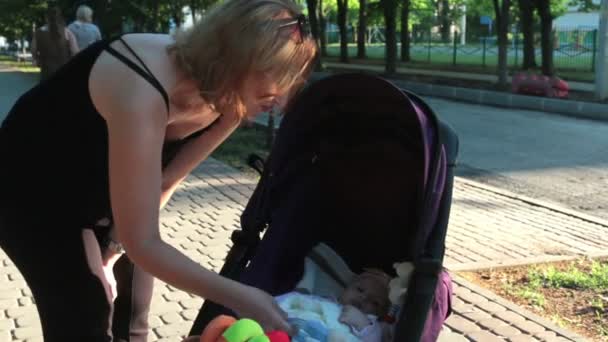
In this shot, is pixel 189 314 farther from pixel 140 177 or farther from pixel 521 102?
pixel 521 102

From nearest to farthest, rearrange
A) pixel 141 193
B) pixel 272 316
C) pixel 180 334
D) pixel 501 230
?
pixel 141 193, pixel 272 316, pixel 180 334, pixel 501 230

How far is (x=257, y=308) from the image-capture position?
1924mm

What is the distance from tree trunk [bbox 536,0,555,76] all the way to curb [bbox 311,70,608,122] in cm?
352

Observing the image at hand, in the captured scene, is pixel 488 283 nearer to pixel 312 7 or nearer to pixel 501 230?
pixel 501 230

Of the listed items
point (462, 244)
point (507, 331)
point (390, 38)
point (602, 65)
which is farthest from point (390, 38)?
point (507, 331)

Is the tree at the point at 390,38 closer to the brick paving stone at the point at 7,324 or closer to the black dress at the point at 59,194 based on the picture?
the brick paving stone at the point at 7,324

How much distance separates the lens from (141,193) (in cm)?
176

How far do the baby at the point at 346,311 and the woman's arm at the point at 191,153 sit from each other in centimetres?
53

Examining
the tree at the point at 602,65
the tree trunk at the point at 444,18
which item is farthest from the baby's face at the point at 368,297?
the tree trunk at the point at 444,18

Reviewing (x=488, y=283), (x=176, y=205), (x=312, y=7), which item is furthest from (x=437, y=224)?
(x=312, y=7)

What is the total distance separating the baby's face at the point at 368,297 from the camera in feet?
8.22

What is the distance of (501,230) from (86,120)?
4784mm

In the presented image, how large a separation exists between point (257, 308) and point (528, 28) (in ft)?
72.1

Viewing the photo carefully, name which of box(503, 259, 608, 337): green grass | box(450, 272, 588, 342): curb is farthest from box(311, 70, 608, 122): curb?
box(450, 272, 588, 342): curb
